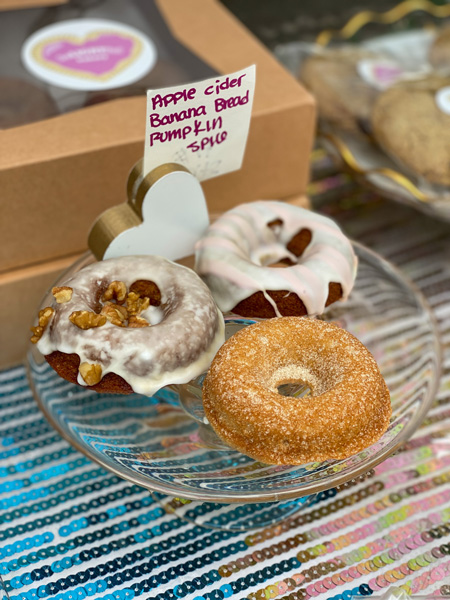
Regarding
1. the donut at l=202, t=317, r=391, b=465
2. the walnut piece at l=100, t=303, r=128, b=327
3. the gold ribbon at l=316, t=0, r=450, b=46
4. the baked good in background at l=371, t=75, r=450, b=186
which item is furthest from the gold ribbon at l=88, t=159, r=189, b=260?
the gold ribbon at l=316, t=0, r=450, b=46

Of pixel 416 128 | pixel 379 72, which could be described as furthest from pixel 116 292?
pixel 379 72

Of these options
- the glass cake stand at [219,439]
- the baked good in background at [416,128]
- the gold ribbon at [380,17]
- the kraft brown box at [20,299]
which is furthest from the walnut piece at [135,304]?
the gold ribbon at [380,17]

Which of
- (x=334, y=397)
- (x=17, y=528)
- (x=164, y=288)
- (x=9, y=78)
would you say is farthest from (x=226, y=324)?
(x=9, y=78)

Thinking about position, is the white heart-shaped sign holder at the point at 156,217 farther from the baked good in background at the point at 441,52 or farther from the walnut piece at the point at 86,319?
the baked good in background at the point at 441,52

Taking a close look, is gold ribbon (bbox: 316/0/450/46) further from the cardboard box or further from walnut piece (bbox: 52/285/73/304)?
walnut piece (bbox: 52/285/73/304)

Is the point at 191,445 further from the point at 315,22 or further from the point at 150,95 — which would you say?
the point at 315,22

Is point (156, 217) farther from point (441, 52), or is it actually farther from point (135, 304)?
point (441, 52)
